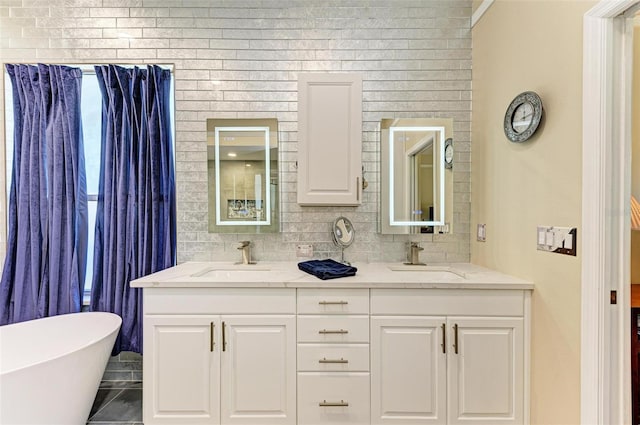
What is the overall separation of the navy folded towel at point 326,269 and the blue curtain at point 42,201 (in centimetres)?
171

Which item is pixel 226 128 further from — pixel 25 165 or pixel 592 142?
pixel 592 142

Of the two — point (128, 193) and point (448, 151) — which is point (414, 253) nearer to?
point (448, 151)

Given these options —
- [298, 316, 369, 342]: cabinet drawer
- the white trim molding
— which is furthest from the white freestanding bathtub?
the white trim molding

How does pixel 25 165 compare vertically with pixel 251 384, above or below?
above

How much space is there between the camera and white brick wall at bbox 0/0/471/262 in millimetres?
2223

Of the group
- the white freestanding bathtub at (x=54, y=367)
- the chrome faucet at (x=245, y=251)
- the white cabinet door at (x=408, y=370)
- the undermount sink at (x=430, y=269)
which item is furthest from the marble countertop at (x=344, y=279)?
the white freestanding bathtub at (x=54, y=367)

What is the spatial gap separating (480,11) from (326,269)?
2.08 metres

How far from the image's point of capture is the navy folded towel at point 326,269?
171 centimetres

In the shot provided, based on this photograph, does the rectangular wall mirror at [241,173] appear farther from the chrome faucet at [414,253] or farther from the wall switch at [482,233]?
the wall switch at [482,233]

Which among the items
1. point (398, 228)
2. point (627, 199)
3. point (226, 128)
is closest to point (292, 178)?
point (226, 128)

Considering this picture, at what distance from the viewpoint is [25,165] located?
7.06 ft

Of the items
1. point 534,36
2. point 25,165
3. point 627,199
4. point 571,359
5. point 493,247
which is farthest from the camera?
point 25,165

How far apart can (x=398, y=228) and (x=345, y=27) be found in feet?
5.04

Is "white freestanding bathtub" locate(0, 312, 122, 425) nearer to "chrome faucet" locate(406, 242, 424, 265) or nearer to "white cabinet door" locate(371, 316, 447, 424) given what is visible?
"white cabinet door" locate(371, 316, 447, 424)
